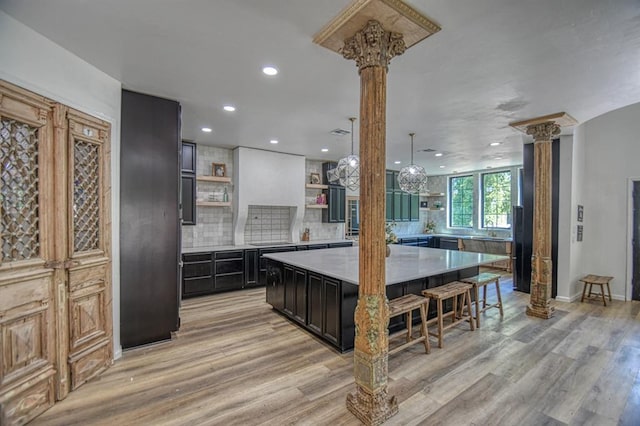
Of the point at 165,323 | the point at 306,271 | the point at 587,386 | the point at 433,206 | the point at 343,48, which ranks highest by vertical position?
the point at 343,48

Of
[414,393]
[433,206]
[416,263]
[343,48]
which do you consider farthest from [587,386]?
[433,206]

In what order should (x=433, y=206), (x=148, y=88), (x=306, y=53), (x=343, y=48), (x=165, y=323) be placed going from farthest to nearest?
1. (x=433, y=206)
2. (x=165, y=323)
3. (x=148, y=88)
4. (x=306, y=53)
5. (x=343, y=48)

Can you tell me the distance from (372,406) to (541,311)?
359cm

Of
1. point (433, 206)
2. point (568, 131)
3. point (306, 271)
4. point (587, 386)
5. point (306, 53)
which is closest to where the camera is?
point (306, 53)

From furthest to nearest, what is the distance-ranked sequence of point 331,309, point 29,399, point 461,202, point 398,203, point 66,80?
point 461,202 < point 398,203 < point 331,309 < point 66,80 < point 29,399

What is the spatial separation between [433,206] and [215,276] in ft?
25.3

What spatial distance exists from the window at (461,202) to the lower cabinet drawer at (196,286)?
7.85m

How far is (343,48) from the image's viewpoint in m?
2.19

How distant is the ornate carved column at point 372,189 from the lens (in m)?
2.06

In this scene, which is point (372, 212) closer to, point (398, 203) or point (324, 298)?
point (324, 298)

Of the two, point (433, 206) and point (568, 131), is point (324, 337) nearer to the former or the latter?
point (568, 131)

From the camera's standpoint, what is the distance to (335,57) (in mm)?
2496

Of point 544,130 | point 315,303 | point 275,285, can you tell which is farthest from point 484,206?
point 315,303

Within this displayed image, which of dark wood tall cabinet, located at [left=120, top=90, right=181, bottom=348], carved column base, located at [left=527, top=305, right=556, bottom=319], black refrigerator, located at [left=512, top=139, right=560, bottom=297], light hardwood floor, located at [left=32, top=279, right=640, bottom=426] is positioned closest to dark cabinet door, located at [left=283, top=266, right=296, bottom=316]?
light hardwood floor, located at [left=32, top=279, right=640, bottom=426]
